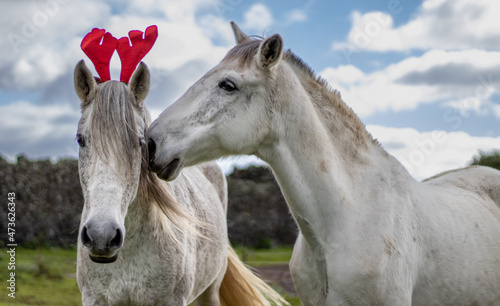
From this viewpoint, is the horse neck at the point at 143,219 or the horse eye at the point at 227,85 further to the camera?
the horse neck at the point at 143,219

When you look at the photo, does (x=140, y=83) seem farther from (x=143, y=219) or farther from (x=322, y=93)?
(x=322, y=93)

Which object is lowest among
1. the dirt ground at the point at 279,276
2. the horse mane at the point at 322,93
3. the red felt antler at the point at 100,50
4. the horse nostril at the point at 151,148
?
the dirt ground at the point at 279,276

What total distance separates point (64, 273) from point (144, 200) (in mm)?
6904

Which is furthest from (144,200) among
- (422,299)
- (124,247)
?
(422,299)

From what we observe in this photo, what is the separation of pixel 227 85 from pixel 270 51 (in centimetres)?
33

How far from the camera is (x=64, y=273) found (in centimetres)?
972

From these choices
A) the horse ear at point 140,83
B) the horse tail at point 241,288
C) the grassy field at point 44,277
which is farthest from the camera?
the grassy field at point 44,277

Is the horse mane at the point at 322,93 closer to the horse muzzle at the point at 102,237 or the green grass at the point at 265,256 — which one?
the horse muzzle at the point at 102,237

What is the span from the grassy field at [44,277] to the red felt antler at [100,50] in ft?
17.9

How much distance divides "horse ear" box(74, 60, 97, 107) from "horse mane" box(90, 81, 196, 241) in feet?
0.20

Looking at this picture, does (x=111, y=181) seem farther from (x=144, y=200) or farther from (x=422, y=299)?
(x=422, y=299)

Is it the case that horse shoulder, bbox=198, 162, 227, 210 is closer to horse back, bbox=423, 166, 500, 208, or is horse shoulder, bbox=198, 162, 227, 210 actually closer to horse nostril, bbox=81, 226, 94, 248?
horse back, bbox=423, 166, 500, 208

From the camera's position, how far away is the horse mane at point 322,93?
→ 339 cm

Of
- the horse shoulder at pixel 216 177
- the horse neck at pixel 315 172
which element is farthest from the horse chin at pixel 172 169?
the horse shoulder at pixel 216 177
